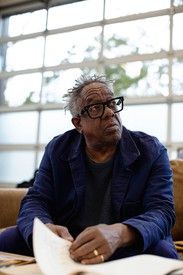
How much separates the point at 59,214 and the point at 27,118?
4474mm

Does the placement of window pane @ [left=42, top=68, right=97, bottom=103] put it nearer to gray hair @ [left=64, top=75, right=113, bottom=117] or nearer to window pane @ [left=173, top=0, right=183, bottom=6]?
window pane @ [left=173, top=0, right=183, bottom=6]

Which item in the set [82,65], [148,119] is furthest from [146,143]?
[82,65]

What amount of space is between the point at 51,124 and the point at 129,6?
1.93m

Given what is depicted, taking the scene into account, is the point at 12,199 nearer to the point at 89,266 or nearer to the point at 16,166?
the point at 89,266

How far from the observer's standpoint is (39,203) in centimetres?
145

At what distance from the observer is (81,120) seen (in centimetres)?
162

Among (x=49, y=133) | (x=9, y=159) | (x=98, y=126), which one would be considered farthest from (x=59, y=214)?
(x=9, y=159)

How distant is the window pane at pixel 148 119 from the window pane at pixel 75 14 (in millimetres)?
1501

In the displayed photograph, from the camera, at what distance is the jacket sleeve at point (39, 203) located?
128cm

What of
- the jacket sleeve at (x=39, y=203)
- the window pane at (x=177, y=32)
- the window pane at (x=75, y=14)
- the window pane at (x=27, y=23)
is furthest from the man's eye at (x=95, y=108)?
the window pane at (x=27, y=23)

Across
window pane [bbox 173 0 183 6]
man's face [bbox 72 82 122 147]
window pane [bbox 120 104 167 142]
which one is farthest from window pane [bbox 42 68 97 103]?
man's face [bbox 72 82 122 147]

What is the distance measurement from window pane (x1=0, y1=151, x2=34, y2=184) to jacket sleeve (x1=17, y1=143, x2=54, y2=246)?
165 inches

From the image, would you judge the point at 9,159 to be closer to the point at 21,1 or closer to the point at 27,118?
the point at 27,118

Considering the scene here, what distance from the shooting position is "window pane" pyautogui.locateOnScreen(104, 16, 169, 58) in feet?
16.3
